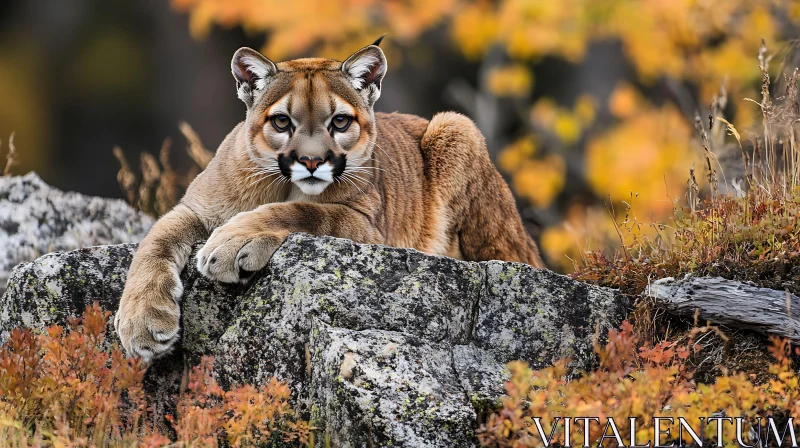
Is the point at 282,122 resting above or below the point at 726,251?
above

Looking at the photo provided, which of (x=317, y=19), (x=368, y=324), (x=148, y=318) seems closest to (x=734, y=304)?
(x=368, y=324)

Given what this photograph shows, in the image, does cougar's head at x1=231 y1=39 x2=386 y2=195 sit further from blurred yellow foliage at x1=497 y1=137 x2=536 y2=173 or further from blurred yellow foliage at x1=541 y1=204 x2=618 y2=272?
blurred yellow foliage at x1=497 y1=137 x2=536 y2=173

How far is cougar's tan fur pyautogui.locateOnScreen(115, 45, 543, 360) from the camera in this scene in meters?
5.18

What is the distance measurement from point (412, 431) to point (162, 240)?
208 centimetres

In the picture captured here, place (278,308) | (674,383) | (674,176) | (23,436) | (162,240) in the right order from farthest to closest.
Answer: (674,176) < (162,240) < (278,308) < (674,383) < (23,436)

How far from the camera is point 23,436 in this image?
4363mm

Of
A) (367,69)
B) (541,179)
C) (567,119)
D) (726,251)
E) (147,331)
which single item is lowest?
(147,331)

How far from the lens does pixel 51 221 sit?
768 cm

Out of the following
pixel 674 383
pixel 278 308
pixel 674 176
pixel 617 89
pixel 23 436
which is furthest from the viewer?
pixel 617 89

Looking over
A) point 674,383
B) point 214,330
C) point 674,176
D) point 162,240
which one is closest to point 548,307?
point 674,383

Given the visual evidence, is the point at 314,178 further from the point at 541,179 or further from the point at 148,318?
the point at 541,179

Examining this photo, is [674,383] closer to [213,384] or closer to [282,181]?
[213,384]

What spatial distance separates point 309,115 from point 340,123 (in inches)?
9.0

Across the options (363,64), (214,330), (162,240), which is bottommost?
(214,330)
